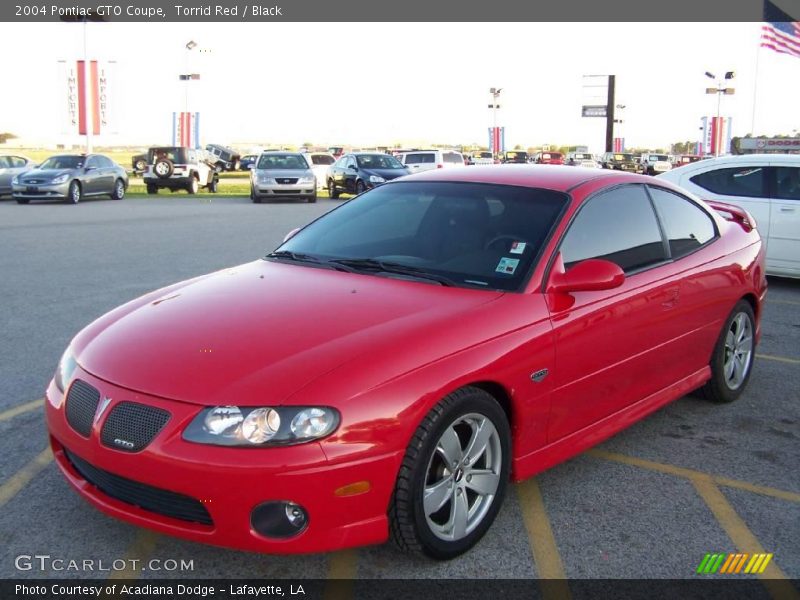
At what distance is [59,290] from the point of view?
8.97 metres

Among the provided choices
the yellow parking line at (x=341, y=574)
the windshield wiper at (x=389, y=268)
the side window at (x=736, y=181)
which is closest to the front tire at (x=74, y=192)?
the side window at (x=736, y=181)

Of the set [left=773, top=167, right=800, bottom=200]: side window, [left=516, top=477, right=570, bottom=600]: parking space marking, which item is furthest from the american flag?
[left=516, top=477, right=570, bottom=600]: parking space marking

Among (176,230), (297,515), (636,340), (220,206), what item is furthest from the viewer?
(220,206)

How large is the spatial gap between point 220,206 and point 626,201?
1962 cm

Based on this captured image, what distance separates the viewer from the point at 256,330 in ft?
11.2

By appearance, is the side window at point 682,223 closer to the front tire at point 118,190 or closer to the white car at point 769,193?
the white car at point 769,193

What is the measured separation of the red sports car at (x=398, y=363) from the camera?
2902mm

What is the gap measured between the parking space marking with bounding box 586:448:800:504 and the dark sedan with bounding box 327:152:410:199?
22.0 metres

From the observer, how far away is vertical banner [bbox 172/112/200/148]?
44.6 m

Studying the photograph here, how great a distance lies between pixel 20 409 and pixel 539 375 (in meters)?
3.26

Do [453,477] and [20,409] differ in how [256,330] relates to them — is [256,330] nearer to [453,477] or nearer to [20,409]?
[453,477]

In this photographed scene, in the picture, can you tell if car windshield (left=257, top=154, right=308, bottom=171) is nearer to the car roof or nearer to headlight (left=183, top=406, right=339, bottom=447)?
the car roof

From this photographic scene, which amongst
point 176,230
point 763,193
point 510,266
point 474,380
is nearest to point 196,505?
point 474,380
